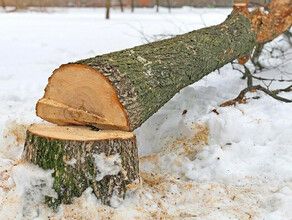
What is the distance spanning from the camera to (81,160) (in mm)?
1991

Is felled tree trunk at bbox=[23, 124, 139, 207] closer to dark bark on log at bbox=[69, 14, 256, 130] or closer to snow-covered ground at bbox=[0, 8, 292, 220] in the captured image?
snow-covered ground at bbox=[0, 8, 292, 220]

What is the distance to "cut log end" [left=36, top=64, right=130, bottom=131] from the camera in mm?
2119

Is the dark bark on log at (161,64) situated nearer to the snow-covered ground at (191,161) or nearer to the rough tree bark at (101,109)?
the rough tree bark at (101,109)

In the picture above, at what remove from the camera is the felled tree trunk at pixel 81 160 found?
1979 millimetres

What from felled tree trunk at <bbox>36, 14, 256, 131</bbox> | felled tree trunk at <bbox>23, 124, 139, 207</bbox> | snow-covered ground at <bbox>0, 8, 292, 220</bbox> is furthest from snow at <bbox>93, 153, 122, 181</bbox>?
felled tree trunk at <bbox>36, 14, 256, 131</bbox>

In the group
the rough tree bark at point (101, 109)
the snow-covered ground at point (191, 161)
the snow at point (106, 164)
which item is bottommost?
the snow-covered ground at point (191, 161)

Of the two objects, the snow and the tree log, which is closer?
the snow

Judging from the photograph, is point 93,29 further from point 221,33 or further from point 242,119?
point 242,119

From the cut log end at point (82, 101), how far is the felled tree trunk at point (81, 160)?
0.42 feet

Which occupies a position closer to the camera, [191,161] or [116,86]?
[116,86]

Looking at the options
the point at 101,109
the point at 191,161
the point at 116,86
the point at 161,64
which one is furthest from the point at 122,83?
the point at 191,161

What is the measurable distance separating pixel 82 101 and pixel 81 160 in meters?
0.44

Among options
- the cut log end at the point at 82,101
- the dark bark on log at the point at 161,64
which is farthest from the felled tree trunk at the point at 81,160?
the dark bark on log at the point at 161,64

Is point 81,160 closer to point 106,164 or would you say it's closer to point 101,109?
point 106,164
